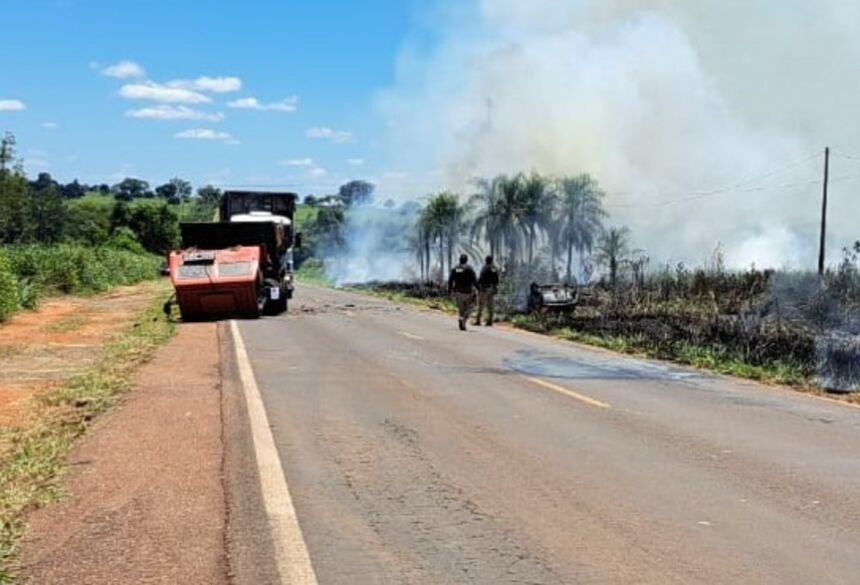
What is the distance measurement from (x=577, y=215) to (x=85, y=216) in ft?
187

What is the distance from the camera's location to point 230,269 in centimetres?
2798

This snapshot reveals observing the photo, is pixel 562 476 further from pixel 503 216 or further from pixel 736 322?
pixel 503 216

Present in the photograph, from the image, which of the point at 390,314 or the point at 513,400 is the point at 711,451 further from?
the point at 390,314

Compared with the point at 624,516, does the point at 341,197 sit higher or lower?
higher

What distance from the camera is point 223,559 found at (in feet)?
19.1

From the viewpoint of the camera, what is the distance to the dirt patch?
13507 mm

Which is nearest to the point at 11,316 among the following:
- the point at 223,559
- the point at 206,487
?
the point at 206,487

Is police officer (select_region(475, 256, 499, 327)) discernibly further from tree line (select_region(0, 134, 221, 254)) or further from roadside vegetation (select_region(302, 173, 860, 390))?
tree line (select_region(0, 134, 221, 254))

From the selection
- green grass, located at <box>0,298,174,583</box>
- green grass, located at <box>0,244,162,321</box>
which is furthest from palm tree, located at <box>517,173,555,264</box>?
green grass, located at <box>0,298,174,583</box>

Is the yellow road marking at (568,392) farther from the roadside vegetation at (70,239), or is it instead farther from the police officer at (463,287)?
the roadside vegetation at (70,239)

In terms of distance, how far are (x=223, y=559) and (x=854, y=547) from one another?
12.1ft

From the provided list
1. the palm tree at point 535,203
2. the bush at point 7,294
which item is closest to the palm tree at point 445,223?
the palm tree at point 535,203

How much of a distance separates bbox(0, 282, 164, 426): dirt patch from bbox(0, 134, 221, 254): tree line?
15847 millimetres

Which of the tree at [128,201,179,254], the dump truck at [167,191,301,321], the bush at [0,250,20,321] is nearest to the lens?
the dump truck at [167,191,301,321]
